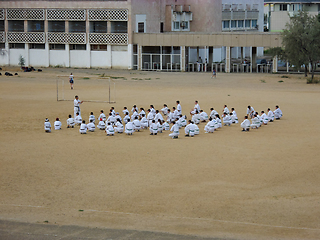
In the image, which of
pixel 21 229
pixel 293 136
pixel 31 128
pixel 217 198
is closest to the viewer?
pixel 21 229

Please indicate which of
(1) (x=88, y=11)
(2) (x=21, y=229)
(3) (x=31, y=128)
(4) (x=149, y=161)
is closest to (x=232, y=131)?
(4) (x=149, y=161)

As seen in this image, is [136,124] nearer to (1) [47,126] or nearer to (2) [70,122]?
(2) [70,122]

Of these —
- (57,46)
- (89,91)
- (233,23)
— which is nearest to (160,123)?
(89,91)

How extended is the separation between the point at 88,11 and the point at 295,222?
51688 millimetres

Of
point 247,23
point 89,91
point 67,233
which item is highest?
point 247,23

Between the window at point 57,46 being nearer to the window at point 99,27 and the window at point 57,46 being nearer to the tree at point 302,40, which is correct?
the window at point 99,27

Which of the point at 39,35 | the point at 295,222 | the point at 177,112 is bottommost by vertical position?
the point at 295,222

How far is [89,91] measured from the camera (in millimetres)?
40906

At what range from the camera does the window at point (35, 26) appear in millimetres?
64000

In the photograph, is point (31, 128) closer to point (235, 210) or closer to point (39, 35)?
point (235, 210)

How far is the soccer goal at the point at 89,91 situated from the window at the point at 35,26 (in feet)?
56.7

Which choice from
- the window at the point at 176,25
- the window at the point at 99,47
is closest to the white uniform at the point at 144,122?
the window at the point at 99,47

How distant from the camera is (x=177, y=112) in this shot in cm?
2866

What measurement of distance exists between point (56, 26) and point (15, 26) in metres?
5.53
